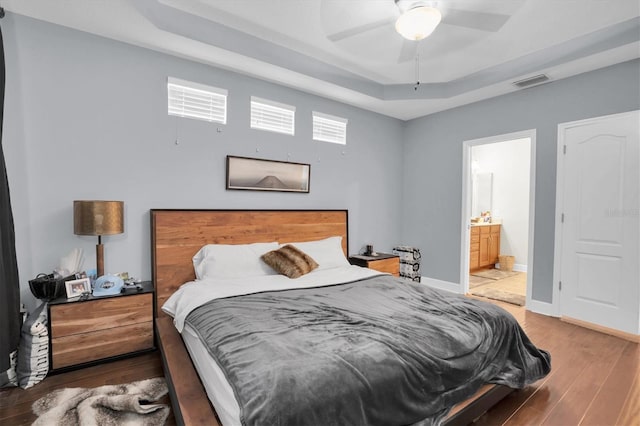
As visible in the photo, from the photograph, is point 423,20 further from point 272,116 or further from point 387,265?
point 387,265

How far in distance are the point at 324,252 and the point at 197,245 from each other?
1.39 m

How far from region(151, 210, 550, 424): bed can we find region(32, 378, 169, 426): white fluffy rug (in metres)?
0.23

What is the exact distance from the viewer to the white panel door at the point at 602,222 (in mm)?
3250

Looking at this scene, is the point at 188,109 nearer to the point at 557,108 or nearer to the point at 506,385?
the point at 506,385

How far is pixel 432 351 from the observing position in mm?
1688

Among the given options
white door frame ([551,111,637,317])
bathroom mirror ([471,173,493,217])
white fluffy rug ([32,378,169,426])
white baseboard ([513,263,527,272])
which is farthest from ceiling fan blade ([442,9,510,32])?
white baseboard ([513,263,527,272])

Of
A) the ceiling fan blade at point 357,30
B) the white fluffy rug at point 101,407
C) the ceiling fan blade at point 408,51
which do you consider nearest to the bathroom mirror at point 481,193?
the ceiling fan blade at point 408,51

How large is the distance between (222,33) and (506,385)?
366 cm

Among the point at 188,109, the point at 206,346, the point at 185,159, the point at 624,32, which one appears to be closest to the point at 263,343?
the point at 206,346

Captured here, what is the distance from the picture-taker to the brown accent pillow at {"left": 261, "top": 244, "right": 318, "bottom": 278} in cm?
310

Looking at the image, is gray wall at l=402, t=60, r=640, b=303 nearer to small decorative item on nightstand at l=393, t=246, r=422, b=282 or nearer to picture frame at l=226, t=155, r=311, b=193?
small decorative item on nightstand at l=393, t=246, r=422, b=282

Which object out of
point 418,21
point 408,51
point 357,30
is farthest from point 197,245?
point 408,51

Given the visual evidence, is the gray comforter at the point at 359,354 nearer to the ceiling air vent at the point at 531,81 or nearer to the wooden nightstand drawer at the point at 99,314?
the wooden nightstand drawer at the point at 99,314

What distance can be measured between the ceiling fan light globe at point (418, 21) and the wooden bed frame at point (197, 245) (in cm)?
230
